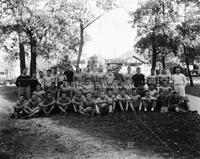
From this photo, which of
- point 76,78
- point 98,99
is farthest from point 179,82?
point 76,78

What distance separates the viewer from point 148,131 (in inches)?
353

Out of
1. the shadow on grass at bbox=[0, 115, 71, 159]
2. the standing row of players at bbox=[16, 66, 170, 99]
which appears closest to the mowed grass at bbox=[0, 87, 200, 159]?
the shadow on grass at bbox=[0, 115, 71, 159]

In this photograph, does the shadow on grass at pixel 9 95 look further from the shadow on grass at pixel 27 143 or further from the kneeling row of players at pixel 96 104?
the shadow on grass at pixel 27 143

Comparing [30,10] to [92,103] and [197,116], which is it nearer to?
[92,103]

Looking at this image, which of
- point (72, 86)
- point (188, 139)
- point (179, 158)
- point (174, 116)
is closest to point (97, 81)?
point (72, 86)

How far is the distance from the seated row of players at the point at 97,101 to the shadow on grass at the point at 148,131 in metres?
0.81

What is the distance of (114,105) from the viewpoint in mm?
12742

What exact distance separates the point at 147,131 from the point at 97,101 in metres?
3.67

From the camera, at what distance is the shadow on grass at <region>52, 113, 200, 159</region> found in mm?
7137

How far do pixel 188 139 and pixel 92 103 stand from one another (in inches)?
206

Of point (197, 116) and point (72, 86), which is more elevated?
point (72, 86)

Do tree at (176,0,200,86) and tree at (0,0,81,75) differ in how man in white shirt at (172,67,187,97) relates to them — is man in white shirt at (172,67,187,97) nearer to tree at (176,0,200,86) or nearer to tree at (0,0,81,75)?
tree at (0,0,81,75)

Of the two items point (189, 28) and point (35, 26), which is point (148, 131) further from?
point (189, 28)

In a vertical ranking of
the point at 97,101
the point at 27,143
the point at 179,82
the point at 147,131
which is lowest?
the point at 27,143
